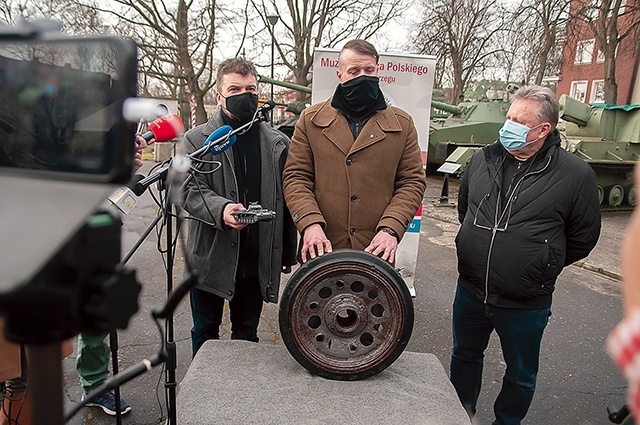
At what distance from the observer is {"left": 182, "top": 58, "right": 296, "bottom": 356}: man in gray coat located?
2449 millimetres

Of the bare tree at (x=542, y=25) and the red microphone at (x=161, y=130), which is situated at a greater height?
the bare tree at (x=542, y=25)

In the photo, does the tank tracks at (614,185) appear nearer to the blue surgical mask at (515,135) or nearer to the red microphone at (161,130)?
the blue surgical mask at (515,135)

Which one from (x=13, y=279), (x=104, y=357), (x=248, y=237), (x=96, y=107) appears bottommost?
(x=104, y=357)

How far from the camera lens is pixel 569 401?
3203 millimetres

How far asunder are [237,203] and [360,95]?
82 centimetres

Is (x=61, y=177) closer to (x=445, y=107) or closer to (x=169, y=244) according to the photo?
(x=169, y=244)

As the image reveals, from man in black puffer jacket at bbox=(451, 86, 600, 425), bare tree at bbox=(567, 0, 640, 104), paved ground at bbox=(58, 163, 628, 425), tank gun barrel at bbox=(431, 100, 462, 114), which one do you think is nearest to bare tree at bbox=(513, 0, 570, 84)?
bare tree at bbox=(567, 0, 640, 104)

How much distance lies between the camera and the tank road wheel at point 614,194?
33.1 ft

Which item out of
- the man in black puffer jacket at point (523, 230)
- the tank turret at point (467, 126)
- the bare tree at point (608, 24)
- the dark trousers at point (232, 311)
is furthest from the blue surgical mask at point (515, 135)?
the bare tree at point (608, 24)

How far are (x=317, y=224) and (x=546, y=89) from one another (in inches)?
54.2

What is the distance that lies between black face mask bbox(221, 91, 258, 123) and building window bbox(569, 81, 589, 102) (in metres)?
29.4

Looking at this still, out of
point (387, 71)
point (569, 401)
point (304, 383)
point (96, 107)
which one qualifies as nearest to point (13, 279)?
point (96, 107)

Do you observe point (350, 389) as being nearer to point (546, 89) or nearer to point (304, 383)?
point (304, 383)

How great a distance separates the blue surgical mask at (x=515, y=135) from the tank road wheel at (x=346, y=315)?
3.26ft
